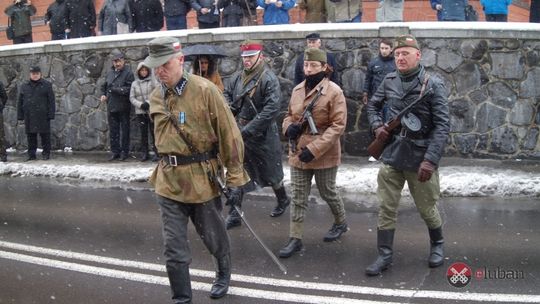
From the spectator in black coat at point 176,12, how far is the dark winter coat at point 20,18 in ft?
14.4

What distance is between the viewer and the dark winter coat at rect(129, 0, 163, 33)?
14.1 meters

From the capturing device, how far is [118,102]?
A: 40.6ft

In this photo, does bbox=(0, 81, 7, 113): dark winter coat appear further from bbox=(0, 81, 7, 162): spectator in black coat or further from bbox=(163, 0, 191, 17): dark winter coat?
bbox=(163, 0, 191, 17): dark winter coat

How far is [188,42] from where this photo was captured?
12.3 meters

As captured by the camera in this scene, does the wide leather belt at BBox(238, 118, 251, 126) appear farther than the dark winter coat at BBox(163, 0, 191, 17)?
No

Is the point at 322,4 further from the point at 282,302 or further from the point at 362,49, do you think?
the point at 282,302

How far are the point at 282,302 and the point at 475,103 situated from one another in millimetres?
6585

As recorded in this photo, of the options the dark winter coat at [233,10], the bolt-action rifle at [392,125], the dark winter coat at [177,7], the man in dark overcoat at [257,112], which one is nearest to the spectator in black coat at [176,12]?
the dark winter coat at [177,7]

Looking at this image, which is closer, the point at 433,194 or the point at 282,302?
the point at 282,302

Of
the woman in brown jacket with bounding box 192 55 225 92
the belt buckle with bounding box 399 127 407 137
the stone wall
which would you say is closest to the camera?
the belt buckle with bounding box 399 127 407 137

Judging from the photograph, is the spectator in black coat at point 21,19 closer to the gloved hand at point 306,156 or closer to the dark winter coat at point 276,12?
the dark winter coat at point 276,12

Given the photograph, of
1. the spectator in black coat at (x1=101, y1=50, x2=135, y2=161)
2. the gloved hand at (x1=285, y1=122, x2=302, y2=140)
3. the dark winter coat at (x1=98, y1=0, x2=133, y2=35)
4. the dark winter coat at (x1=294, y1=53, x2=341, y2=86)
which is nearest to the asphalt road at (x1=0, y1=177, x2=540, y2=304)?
the gloved hand at (x1=285, y1=122, x2=302, y2=140)

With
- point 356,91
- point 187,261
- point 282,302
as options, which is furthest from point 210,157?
point 356,91

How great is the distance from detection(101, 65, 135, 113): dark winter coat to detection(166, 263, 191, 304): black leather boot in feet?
24.8
